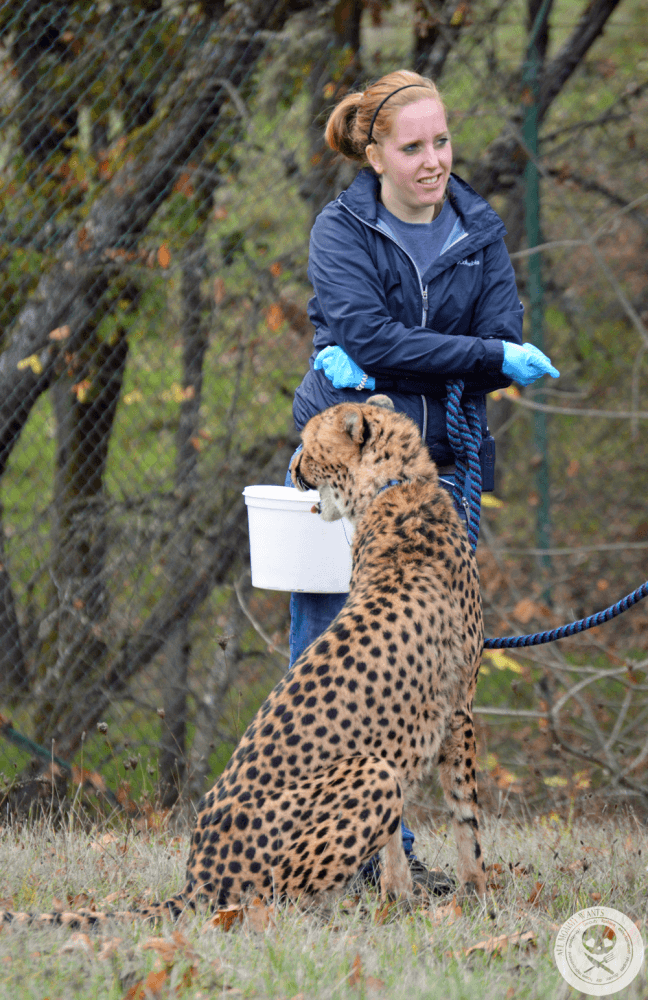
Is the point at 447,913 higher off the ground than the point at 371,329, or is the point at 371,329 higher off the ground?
the point at 371,329

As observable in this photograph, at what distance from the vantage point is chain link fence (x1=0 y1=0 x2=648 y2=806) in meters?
4.47

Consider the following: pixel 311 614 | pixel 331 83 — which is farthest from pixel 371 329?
pixel 331 83

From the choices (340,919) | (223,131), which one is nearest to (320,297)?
(340,919)

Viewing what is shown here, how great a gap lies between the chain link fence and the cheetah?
1923 millimetres

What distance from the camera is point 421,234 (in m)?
2.91

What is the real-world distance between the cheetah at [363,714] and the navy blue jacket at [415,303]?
0.52 feet

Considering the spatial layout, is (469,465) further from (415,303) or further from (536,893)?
(536,893)

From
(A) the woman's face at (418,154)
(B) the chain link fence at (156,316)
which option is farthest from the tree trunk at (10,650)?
(A) the woman's face at (418,154)

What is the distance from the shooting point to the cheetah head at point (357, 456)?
2871 millimetres

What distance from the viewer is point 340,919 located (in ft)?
7.75

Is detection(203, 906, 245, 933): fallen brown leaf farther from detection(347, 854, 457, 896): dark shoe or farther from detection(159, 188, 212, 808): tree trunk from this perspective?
detection(159, 188, 212, 808): tree trunk

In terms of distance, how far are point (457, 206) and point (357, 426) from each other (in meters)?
0.75

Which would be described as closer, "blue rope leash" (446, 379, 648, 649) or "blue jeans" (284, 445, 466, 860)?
"blue rope leash" (446, 379, 648, 649)

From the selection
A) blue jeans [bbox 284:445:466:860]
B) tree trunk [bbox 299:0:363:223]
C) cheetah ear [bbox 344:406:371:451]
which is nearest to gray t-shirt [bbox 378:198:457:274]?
cheetah ear [bbox 344:406:371:451]
